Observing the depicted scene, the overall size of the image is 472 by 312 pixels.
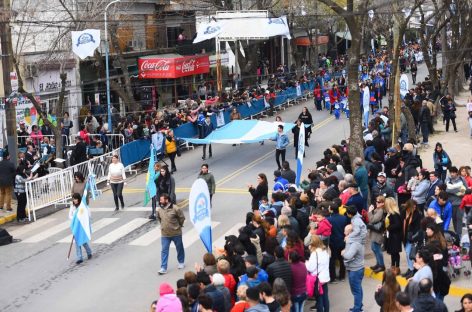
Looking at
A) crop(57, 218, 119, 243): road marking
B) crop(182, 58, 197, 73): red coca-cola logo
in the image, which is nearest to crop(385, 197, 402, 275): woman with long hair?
crop(57, 218, 119, 243): road marking

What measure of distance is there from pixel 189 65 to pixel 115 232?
81.2ft

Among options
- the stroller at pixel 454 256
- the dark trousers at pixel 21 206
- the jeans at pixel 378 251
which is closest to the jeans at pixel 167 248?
the jeans at pixel 378 251

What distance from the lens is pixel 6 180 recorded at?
21.0 metres

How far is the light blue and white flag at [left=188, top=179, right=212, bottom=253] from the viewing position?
1340 centimetres

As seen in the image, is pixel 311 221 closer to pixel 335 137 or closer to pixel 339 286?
pixel 339 286

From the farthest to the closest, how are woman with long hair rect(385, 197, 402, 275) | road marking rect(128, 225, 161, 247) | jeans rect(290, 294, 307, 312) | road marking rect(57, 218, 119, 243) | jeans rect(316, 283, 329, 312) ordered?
road marking rect(57, 218, 119, 243)
road marking rect(128, 225, 161, 247)
woman with long hair rect(385, 197, 402, 275)
jeans rect(316, 283, 329, 312)
jeans rect(290, 294, 307, 312)

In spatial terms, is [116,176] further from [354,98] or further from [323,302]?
Answer: [323,302]

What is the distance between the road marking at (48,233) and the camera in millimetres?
18750

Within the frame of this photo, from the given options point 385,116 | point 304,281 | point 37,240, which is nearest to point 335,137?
point 385,116

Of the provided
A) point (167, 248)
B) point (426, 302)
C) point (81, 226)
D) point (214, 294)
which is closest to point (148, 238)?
point (81, 226)

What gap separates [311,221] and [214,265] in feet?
10.7

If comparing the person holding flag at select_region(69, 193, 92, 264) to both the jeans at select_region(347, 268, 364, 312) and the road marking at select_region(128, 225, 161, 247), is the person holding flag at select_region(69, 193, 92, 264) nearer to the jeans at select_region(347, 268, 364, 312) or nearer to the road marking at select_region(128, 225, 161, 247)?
the road marking at select_region(128, 225, 161, 247)

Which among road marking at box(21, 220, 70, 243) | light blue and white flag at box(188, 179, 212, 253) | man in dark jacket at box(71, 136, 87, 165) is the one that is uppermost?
light blue and white flag at box(188, 179, 212, 253)

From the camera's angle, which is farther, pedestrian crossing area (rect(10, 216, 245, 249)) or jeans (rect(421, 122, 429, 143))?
jeans (rect(421, 122, 429, 143))
